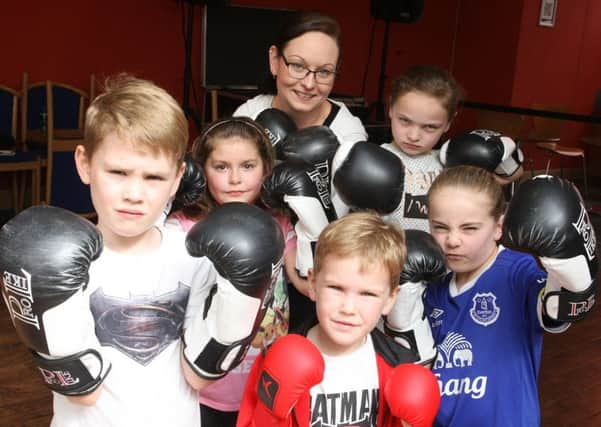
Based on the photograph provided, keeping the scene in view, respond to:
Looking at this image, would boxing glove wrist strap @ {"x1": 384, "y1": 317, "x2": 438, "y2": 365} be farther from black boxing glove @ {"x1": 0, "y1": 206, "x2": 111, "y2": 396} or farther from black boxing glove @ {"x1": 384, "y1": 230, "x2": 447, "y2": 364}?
black boxing glove @ {"x1": 0, "y1": 206, "x2": 111, "y2": 396}

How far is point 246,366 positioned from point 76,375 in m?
0.50

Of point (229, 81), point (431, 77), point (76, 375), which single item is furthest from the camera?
point (229, 81)

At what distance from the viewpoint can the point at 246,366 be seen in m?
1.39

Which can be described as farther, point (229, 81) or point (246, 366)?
point (229, 81)

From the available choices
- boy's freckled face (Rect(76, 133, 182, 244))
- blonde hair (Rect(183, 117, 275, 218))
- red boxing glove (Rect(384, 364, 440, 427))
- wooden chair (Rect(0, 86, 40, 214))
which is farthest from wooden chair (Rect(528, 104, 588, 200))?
boy's freckled face (Rect(76, 133, 182, 244))

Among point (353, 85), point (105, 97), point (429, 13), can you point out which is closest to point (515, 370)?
point (105, 97)

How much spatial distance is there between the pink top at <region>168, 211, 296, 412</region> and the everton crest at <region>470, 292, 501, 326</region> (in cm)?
42

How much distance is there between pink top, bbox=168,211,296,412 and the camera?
137 cm

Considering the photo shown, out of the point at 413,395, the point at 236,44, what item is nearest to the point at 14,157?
the point at 236,44

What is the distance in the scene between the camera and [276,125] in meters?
1.55

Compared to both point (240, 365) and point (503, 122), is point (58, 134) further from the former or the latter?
point (503, 122)

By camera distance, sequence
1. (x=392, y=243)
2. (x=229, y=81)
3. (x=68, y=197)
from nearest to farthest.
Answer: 1. (x=392, y=243)
2. (x=68, y=197)
3. (x=229, y=81)

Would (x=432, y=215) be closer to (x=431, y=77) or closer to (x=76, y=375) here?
(x=431, y=77)

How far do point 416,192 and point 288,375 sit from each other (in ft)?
2.24
